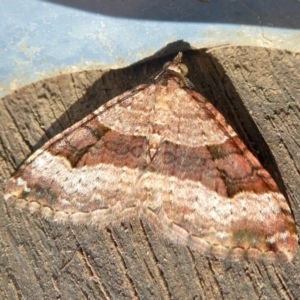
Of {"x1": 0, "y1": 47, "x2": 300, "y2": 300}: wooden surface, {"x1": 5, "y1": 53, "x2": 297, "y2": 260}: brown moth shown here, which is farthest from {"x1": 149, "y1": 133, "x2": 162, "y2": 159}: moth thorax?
{"x1": 0, "y1": 47, "x2": 300, "y2": 300}: wooden surface

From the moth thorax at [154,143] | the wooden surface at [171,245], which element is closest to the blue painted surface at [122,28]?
the wooden surface at [171,245]

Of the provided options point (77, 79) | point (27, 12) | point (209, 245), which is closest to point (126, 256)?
point (209, 245)

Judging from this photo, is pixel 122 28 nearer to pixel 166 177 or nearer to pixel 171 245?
pixel 166 177

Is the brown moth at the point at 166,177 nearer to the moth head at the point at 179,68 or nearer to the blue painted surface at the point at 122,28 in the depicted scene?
the moth head at the point at 179,68

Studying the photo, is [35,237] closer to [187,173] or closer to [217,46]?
[187,173]

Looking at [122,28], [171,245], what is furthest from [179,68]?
[171,245]
